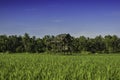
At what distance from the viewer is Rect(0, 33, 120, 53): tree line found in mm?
107062

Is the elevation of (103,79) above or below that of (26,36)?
below

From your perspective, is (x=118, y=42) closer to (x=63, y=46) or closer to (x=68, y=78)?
(x=63, y=46)

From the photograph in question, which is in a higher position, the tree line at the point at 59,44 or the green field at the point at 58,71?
the tree line at the point at 59,44

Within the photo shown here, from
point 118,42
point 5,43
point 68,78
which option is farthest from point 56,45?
point 68,78

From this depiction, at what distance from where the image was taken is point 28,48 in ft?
354

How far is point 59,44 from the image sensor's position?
109188 millimetres

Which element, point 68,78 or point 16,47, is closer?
point 68,78

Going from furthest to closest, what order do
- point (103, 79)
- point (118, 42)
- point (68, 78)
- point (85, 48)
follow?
point (118, 42) → point (85, 48) → point (68, 78) → point (103, 79)

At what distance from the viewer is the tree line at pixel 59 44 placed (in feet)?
351

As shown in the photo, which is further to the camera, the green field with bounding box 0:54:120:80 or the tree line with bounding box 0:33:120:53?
the tree line with bounding box 0:33:120:53

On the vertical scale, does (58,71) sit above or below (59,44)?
below

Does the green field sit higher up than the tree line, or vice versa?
the tree line

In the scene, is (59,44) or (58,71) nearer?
(58,71)

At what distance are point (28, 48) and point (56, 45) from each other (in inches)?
453
